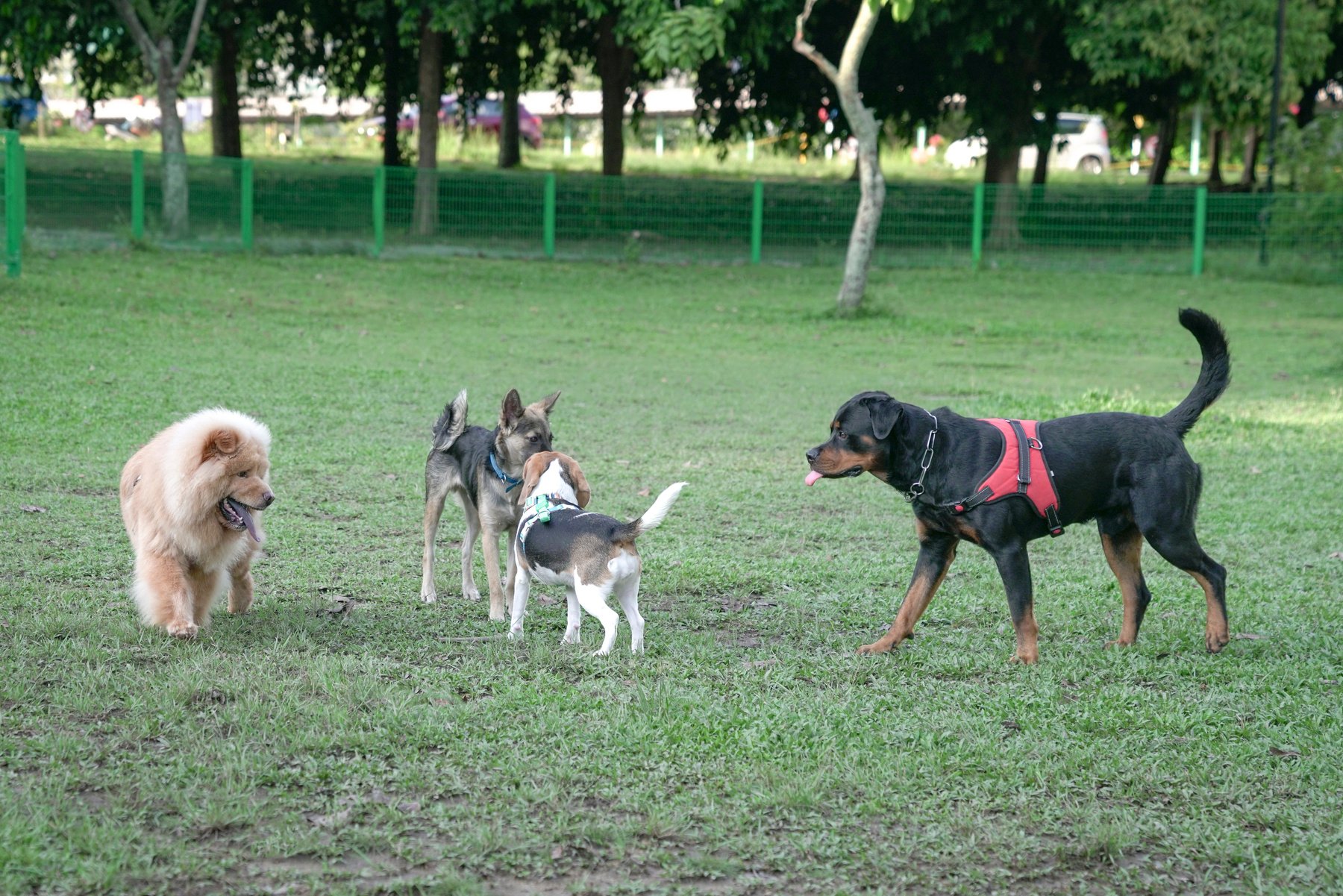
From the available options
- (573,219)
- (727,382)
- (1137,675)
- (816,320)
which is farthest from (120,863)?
(573,219)

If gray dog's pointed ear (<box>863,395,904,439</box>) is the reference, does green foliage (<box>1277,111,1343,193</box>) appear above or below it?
above

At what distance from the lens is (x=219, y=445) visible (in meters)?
5.40

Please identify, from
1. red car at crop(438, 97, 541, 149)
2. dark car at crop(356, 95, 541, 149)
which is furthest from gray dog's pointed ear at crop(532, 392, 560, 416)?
red car at crop(438, 97, 541, 149)

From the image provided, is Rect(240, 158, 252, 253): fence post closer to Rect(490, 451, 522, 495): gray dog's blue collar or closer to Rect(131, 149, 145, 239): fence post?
Rect(131, 149, 145, 239): fence post

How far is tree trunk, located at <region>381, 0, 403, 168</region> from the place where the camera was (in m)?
27.5

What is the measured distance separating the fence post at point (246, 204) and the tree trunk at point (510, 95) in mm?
7530

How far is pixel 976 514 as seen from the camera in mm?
5305

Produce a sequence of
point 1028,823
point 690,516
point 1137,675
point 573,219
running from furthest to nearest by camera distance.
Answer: point 573,219
point 690,516
point 1137,675
point 1028,823

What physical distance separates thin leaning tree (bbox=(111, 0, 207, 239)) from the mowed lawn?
940 cm

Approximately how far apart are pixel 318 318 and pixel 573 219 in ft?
25.6

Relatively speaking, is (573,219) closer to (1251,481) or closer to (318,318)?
(318,318)

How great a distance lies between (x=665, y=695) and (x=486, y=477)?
1920 millimetres

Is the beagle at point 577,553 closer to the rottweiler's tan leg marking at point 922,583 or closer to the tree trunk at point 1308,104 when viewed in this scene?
the rottweiler's tan leg marking at point 922,583

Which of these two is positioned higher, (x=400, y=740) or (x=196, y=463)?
(x=196, y=463)
